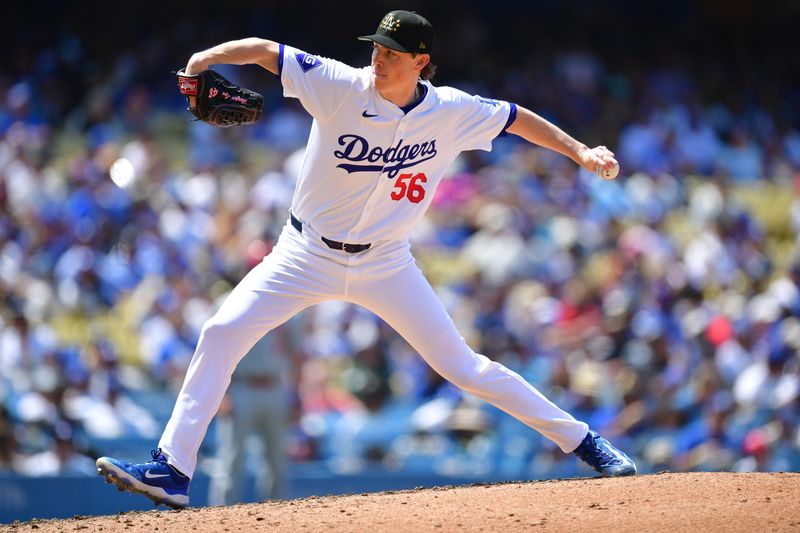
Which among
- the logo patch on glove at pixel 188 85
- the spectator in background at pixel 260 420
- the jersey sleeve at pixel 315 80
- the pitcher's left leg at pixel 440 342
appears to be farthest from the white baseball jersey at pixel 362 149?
the spectator in background at pixel 260 420

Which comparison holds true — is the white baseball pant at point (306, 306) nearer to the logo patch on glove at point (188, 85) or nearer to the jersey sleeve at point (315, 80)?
the jersey sleeve at point (315, 80)

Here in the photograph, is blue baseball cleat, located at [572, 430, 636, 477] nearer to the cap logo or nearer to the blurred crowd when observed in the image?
the cap logo

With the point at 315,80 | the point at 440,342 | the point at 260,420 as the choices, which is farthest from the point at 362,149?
the point at 260,420

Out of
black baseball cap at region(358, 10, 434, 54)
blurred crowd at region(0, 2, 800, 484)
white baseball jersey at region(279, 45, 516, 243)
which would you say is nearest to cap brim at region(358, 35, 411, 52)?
black baseball cap at region(358, 10, 434, 54)

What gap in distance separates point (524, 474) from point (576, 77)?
7.97 metres

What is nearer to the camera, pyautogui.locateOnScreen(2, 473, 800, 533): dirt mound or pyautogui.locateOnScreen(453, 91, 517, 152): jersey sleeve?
pyautogui.locateOnScreen(2, 473, 800, 533): dirt mound

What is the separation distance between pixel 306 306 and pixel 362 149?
0.73 metres

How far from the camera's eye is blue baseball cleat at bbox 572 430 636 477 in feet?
18.4

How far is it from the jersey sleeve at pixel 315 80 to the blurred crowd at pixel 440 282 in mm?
4312

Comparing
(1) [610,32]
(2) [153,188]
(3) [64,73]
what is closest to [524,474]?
(2) [153,188]

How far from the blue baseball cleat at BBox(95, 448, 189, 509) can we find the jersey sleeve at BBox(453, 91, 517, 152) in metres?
1.88

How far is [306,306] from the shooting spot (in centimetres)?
515

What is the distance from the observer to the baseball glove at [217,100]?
4812 millimetres

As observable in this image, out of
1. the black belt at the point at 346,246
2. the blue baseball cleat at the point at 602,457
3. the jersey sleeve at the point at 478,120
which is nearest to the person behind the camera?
the black belt at the point at 346,246
